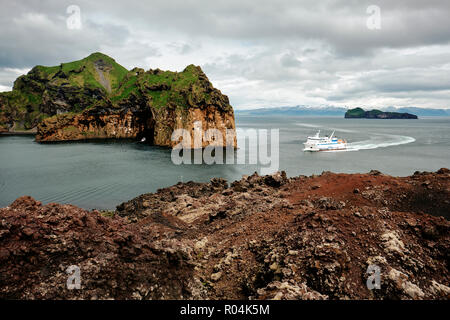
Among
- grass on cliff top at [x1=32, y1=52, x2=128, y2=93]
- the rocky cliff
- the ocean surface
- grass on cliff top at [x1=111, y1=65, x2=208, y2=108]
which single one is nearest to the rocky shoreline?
the ocean surface

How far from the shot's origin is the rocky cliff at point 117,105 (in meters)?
70.6

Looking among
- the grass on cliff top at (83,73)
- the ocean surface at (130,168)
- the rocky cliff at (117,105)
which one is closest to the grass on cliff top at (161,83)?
the rocky cliff at (117,105)

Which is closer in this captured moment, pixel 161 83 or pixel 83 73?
pixel 161 83

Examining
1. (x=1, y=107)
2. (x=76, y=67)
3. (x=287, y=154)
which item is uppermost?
(x=76, y=67)

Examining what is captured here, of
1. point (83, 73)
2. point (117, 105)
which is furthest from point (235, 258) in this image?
point (83, 73)

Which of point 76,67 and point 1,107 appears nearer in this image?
point 1,107

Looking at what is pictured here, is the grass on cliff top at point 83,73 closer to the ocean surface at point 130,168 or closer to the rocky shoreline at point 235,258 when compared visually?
the ocean surface at point 130,168

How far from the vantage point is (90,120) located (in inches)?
3629

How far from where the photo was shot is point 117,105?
299ft

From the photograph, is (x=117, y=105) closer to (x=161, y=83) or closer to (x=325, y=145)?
(x=161, y=83)
